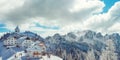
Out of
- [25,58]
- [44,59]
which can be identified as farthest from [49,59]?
[25,58]

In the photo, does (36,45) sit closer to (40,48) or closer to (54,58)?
(40,48)

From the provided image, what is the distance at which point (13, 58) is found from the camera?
185875mm

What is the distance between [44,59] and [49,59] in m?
4.61

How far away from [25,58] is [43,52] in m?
17.6

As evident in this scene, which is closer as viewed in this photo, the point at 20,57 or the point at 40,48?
the point at 20,57

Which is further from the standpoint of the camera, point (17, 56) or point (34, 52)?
point (34, 52)

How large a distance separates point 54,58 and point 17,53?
28025 millimetres

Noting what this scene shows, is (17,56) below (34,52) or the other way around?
below

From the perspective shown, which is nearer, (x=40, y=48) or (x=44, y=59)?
(x=44, y=59)

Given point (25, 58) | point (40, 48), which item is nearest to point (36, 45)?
point (40, 48)

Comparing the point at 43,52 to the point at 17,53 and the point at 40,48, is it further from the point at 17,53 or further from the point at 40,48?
the point at 17,53

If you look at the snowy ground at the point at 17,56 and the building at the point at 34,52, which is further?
the building at the point at 34,52

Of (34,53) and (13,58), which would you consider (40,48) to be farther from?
(13,58)

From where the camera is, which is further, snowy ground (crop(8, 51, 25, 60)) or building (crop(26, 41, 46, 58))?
building (crop(26, 41, 46, 58))
